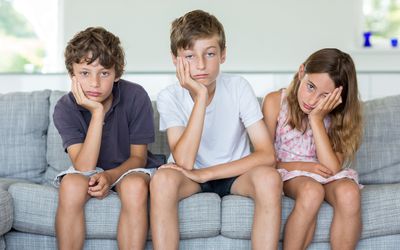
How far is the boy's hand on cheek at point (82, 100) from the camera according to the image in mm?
2633

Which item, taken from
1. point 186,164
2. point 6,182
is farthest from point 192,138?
point 6,182

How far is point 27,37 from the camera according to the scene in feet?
17.2

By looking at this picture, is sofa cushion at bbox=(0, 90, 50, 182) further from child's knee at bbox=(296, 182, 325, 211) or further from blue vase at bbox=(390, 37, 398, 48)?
blue vase at bbox=(390, 37, 398, 48)

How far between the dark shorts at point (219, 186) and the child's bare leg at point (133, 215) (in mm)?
292

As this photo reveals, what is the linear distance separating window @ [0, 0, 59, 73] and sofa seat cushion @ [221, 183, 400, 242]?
2.98m

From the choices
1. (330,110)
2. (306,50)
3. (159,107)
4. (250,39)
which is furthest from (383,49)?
(159,107)

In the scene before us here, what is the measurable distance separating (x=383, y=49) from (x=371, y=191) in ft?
8.45

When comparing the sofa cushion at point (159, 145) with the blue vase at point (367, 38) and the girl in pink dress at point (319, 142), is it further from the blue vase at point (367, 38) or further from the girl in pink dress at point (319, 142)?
the blue vase at point (367, 38)

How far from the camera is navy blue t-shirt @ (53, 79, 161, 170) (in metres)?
2.76

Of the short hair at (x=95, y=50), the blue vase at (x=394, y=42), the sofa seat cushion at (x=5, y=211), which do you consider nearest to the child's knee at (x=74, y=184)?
the sofa seat cushion at (x=5, y=211)

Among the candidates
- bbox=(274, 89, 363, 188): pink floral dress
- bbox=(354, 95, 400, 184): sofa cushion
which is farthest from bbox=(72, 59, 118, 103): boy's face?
bbox=(354, 95, 400, 184): sofa cushion

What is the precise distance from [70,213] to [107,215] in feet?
0.46

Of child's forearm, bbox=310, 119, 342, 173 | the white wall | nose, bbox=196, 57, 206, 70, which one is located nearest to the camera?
nose, bbox=196, 57, 206, 70

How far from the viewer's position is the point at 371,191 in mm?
2656
